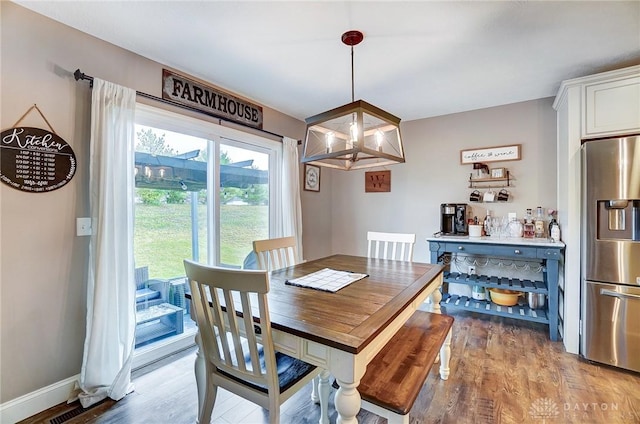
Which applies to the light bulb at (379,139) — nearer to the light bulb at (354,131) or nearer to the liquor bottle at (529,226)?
the light bulb at (354,131)

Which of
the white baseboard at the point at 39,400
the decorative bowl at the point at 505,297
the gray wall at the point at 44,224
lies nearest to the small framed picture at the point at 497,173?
the decorative bowl at the point at 505,297

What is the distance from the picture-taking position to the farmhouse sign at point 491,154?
10.3ft

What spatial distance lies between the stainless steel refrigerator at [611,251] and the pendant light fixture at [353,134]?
62.9 inches

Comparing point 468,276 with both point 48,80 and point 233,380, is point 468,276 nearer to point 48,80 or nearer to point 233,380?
point 233,380

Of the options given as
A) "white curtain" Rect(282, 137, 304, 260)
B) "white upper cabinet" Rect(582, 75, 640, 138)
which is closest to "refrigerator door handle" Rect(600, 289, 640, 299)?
"white upper cabinet" Rect(582, 75, 640, 138)

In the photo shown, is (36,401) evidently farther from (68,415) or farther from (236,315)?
(236,315)

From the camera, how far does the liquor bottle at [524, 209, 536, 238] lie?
298 centimetres

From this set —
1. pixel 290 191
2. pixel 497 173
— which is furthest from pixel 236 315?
pixel 497 173

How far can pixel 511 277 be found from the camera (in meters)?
3.18

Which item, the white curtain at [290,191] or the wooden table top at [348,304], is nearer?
the wooden table top at [348,304]

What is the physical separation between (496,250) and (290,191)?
89.1 inches

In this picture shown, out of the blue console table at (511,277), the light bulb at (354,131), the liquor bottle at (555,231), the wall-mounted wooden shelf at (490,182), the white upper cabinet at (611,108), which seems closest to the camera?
the light bulb at (354,131)

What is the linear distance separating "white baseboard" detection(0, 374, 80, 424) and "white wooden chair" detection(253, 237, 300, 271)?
4.54ft

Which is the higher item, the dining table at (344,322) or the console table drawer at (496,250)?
the console table drawer at (496,250)
